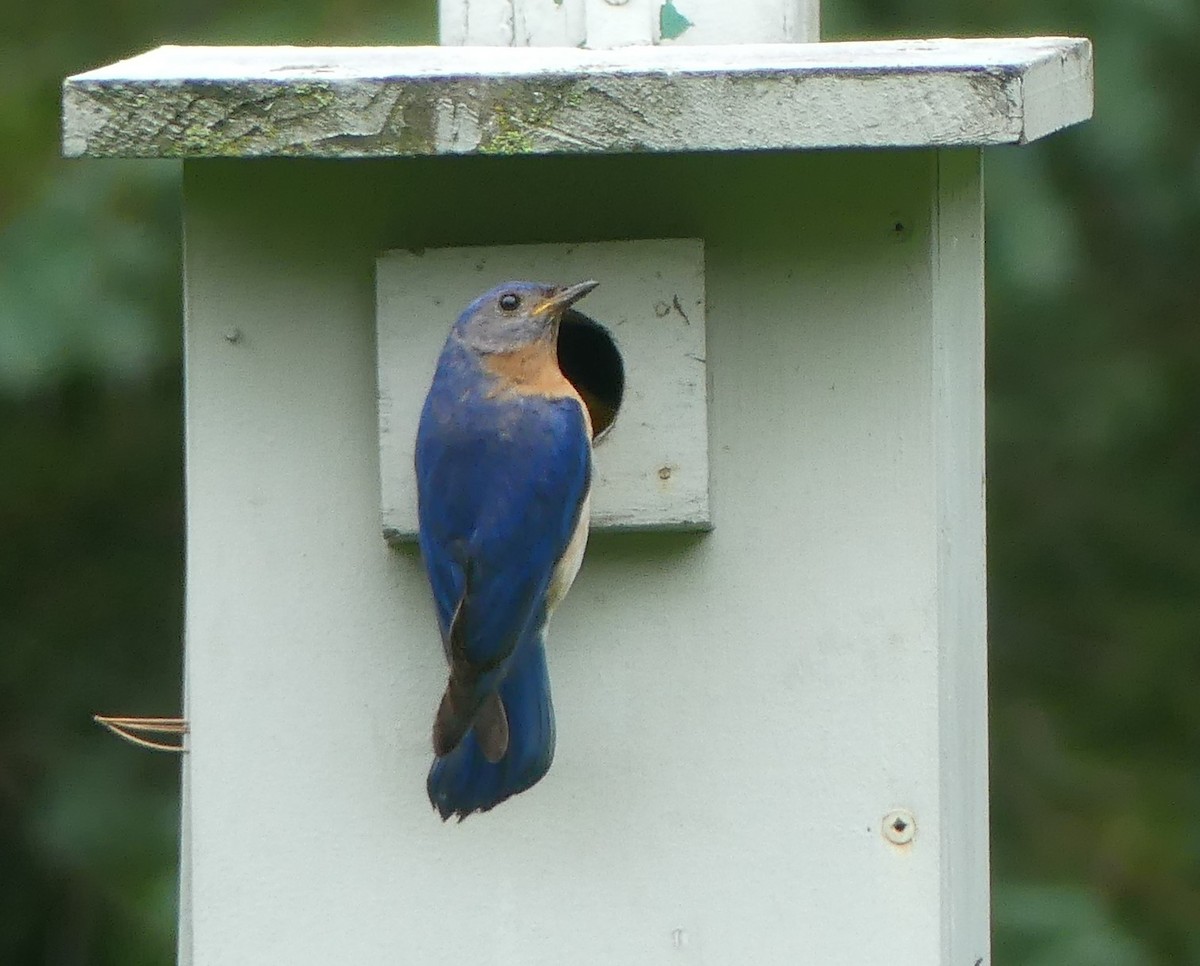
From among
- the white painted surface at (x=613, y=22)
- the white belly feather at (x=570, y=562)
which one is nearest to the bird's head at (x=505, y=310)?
the white belly feather at (x=570, y=562)

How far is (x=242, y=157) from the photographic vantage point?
6.40ft

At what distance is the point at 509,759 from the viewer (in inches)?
79.6

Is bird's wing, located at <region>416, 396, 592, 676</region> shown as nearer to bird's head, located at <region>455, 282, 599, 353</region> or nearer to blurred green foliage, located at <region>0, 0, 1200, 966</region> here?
bird's head, located at <region>455, 282, 599, 353</region>

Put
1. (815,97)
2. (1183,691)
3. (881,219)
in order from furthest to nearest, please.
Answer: (1183,691) → (881,219) → (815,97)

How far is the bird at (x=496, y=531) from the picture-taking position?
1.98 m

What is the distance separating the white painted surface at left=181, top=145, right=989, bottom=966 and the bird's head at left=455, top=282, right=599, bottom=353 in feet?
0.27

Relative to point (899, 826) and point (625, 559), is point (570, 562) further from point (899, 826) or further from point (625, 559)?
point (899, 826)

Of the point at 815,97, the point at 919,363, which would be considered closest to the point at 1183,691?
the point at 919,363

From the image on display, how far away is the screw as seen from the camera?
2.14 metres

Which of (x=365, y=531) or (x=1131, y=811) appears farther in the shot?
(x=1131, y=811)

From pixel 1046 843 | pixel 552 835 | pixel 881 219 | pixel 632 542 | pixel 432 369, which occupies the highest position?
pixel 881 219

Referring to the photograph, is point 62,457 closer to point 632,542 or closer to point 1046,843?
point 1046,843

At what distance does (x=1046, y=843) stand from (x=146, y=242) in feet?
5.76

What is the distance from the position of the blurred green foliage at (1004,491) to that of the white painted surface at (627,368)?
3.68 ft
